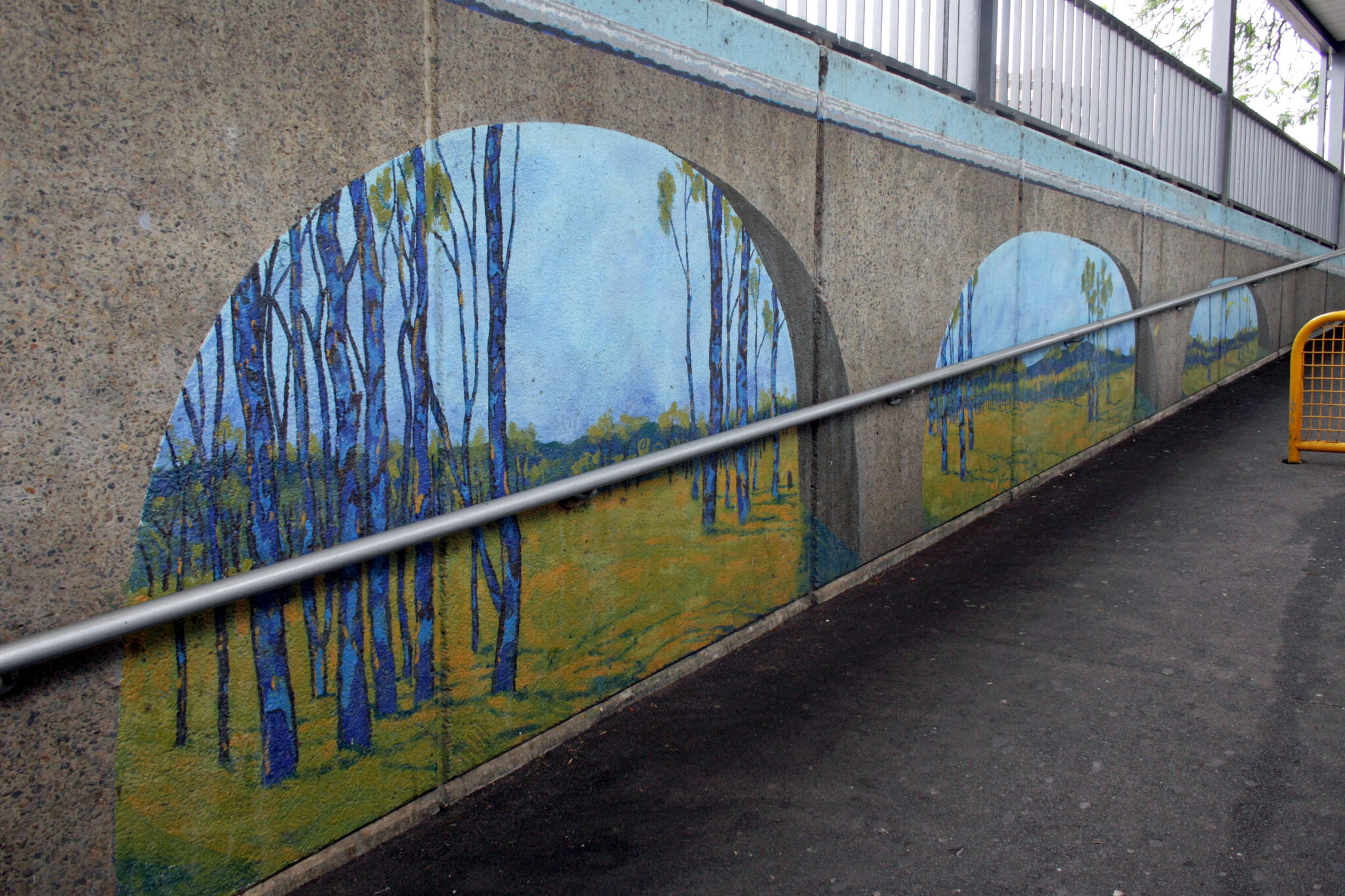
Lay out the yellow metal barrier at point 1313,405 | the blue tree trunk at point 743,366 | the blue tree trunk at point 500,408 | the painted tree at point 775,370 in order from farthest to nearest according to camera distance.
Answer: the yellow metal barrier at point 1313,405
the painted tree at point 775,370
the blue tree trunk at point 743,366
the blue tree trunk at point 500,408

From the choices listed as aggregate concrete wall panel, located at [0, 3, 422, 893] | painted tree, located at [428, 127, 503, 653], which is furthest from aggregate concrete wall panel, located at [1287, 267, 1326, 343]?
aggregate concrete wall panel, located at [0, 3, 422, 893]

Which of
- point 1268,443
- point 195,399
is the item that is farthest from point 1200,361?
point 195,399

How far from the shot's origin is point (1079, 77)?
20.0 ft

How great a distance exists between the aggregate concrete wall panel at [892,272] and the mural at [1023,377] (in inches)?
7.2

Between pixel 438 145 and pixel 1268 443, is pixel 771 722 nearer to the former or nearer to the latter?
pixel 438 145

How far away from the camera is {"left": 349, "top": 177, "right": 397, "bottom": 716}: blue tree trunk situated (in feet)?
6.90

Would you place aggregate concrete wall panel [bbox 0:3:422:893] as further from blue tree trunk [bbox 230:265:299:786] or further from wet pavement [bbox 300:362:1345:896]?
wet pavement [bbox 300:362:1345:896]

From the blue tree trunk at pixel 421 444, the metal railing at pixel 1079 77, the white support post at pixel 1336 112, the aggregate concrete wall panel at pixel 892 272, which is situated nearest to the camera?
the blue tree trunk at pixel 421 444

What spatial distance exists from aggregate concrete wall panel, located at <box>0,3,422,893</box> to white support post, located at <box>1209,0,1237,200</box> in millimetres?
9241

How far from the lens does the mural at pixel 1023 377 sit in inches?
185

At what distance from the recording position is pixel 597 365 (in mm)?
2723

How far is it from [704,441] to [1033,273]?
319cm

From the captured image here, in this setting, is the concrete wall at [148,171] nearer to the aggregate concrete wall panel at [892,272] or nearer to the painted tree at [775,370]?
the painted tree at [775,370]


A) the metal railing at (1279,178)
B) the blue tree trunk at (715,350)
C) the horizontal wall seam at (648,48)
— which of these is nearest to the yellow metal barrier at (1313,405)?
the metal railing at (1279,178)
